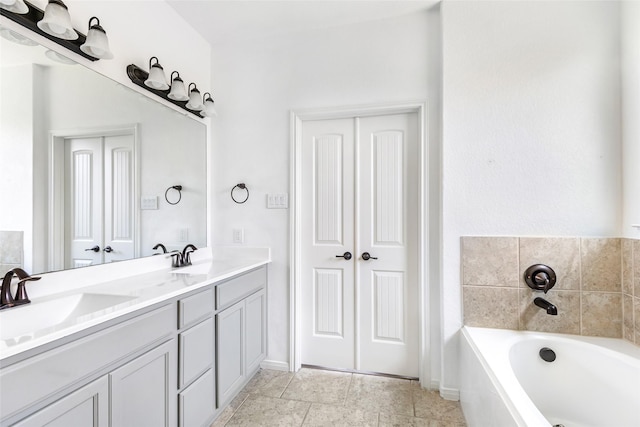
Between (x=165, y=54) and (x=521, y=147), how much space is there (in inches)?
96.1

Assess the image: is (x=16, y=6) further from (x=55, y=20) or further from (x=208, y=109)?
(x=208, y=109)

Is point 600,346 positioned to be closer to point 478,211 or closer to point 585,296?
point 585,296

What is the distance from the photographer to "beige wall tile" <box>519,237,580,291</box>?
5.66ft

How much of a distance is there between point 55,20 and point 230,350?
5.99 ft

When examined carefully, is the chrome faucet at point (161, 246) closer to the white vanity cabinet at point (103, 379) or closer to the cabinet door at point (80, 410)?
the white vanity cabinet at point (103, 379)

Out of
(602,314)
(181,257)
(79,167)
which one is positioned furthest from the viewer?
(181,257)

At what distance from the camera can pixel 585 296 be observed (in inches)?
67.6

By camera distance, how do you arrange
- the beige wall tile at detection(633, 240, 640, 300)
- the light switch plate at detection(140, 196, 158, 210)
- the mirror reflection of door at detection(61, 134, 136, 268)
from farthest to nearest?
1. the light switch plate at detection(140, 196, 158, 210)
2. the beige wall tile at detection(633, 240, 640, 300)
3. the mirror reflection of door at detection(61, 134, 136, 268)

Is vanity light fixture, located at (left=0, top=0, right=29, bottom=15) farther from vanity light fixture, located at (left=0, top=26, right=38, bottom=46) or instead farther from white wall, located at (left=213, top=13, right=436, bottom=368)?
white wall, located at (left=213, top=13, right=436, bottom=368)

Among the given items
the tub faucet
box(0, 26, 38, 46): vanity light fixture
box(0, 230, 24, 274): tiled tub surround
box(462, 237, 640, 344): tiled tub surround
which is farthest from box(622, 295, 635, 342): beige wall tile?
box(0, 26, 38, 46): vanity light fixture

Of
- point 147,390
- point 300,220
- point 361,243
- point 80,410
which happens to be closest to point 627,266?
point 361,243

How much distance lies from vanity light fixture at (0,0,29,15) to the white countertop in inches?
42.3

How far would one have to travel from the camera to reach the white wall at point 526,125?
1.72m

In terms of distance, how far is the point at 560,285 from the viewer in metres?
1.74
